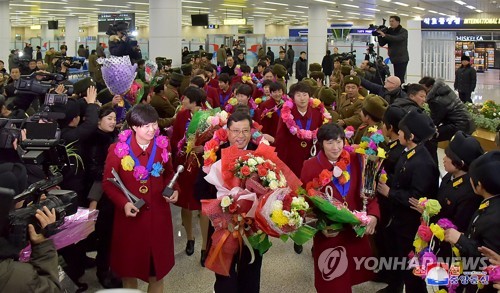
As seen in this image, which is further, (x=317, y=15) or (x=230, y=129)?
(x=317, y=15)

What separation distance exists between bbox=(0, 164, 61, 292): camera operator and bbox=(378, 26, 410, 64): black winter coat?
7290 mm

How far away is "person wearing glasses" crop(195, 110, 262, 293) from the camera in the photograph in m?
3.99

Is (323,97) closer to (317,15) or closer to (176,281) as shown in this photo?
(176,281)

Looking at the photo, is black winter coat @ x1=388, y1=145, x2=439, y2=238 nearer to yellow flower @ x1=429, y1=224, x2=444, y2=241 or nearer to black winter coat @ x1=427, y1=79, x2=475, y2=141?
yellow flower @ x1=429, y1=224, x2=444, y2=241

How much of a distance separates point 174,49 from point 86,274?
11207 millimetres

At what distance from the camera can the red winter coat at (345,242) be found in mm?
4168

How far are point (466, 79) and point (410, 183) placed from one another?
14.0 meters

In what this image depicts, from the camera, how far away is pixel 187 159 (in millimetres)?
5770

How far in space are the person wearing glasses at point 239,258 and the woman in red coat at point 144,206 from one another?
28 cm

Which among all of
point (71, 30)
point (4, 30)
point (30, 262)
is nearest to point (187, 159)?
point (30, 262)

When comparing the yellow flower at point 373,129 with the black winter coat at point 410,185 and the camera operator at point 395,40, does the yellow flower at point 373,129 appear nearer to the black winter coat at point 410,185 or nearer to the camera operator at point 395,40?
the black winter coat at point 410,185

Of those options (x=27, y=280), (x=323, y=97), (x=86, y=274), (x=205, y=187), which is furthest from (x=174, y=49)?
(x=27, y=280)

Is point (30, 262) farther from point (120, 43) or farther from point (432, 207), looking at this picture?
point (120, 43)

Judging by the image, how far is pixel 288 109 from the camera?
6.60 m
